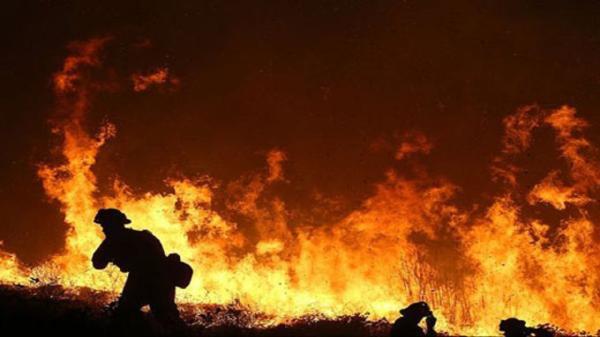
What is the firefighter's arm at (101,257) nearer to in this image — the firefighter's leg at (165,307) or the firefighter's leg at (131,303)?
the firefighter's leg at (131,303)

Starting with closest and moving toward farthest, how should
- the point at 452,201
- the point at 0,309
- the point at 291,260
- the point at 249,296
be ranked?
the point at 0,309 < the point at 249,296 < the point at 291,260 < the point at 452,201

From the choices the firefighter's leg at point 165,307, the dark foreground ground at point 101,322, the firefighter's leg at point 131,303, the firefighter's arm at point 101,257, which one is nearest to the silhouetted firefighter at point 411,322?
the dark foreground ground at point 101,322

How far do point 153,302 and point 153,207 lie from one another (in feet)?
59.1

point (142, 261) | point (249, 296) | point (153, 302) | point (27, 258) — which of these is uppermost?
point (27, 258)

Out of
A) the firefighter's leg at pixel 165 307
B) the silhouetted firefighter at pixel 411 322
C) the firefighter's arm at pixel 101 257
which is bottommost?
the silhouetted firefighter at pixel 411 322

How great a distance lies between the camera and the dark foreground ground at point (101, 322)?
10414 mm

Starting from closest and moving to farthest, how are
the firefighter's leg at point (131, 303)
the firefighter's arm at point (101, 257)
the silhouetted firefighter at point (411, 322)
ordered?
the silhouetted firefighter at point (411, 322), the firefighter's leg at point (131, 303), the firefighter's arm at point (101, 257)

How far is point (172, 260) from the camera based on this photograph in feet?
37.2

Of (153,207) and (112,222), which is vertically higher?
(153,207)

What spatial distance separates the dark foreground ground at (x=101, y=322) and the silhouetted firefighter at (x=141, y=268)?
37 cm

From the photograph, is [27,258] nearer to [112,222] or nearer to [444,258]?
[444,258]

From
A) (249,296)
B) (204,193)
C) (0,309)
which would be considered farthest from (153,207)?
(0,309)

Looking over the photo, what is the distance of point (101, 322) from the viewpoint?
11781 mm

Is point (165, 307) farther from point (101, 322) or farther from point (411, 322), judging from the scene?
point (411, 322)
